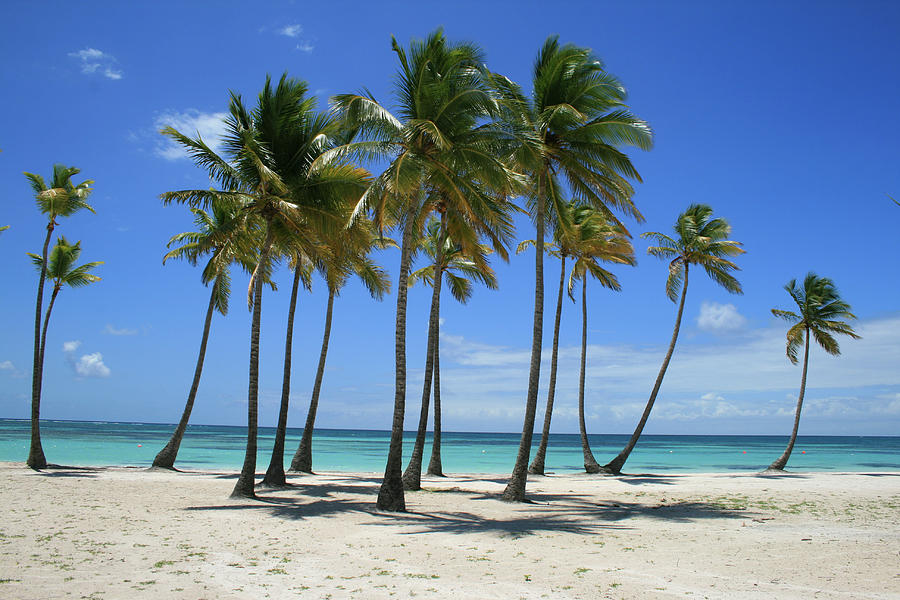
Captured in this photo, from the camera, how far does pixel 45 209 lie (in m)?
18.9

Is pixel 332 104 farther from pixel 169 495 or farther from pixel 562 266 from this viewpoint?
pixel 562 266

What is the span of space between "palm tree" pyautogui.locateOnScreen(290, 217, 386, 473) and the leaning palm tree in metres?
6.77

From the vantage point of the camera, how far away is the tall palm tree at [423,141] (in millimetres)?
12195

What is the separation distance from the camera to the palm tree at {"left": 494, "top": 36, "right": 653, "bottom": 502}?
1391cm

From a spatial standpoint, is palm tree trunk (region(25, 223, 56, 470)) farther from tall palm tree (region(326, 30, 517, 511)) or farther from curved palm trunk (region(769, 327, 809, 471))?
curved palm trunk (region(769, 327, 809, 471))

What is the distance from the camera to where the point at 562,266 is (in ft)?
72.1

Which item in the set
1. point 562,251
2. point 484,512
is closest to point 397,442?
point 484,512

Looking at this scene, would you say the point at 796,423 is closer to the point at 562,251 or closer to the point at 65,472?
the point at 562,251

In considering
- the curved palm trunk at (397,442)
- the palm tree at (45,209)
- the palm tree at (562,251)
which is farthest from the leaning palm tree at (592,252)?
the palm tree at (45,209)

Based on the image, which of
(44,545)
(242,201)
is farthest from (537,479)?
(44,545)

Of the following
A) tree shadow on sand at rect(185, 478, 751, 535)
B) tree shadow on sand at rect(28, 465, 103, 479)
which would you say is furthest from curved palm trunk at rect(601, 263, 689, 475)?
tree shadow on sand at rect(28, 465, 103, 479)

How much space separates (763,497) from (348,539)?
11945 millimetres

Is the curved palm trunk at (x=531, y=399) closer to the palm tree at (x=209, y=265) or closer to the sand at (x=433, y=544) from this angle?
the sand at (x=433, y=544)

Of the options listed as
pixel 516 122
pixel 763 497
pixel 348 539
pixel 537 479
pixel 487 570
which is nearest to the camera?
pixel 487 570
